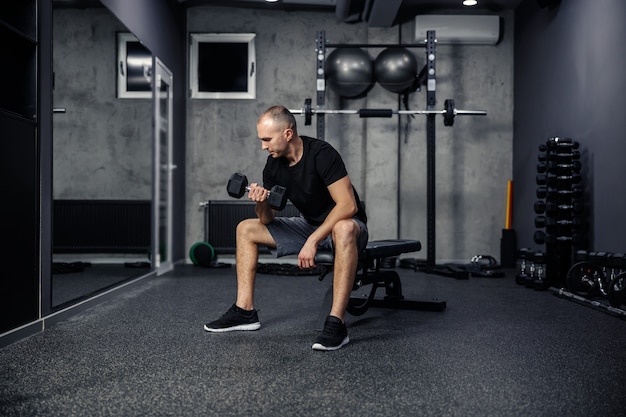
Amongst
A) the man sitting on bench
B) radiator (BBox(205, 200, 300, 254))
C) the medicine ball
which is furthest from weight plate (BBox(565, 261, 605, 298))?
the medicine ball

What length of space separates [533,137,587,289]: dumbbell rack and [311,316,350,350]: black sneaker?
7.00 feet

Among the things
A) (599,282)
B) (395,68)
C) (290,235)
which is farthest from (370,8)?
(290,235)

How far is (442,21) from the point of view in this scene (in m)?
5.46

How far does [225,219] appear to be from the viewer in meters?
5.47

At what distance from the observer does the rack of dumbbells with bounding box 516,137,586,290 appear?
380 centimetres

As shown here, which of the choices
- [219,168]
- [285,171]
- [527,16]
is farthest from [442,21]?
[285,171]

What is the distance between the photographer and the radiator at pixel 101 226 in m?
2.96

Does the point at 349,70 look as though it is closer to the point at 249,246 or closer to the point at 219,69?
the point at 219,69

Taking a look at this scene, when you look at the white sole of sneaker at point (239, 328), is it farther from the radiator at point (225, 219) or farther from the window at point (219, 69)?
the window at point (219, 69)

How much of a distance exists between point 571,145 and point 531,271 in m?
0.88

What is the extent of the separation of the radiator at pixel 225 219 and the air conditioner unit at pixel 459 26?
6.86ft

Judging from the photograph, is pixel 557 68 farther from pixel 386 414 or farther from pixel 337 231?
pixel 386 414

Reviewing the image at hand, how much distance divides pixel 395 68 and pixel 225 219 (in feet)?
6.68

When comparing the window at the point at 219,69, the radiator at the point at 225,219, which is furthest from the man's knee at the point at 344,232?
the window at the point at 219,69
